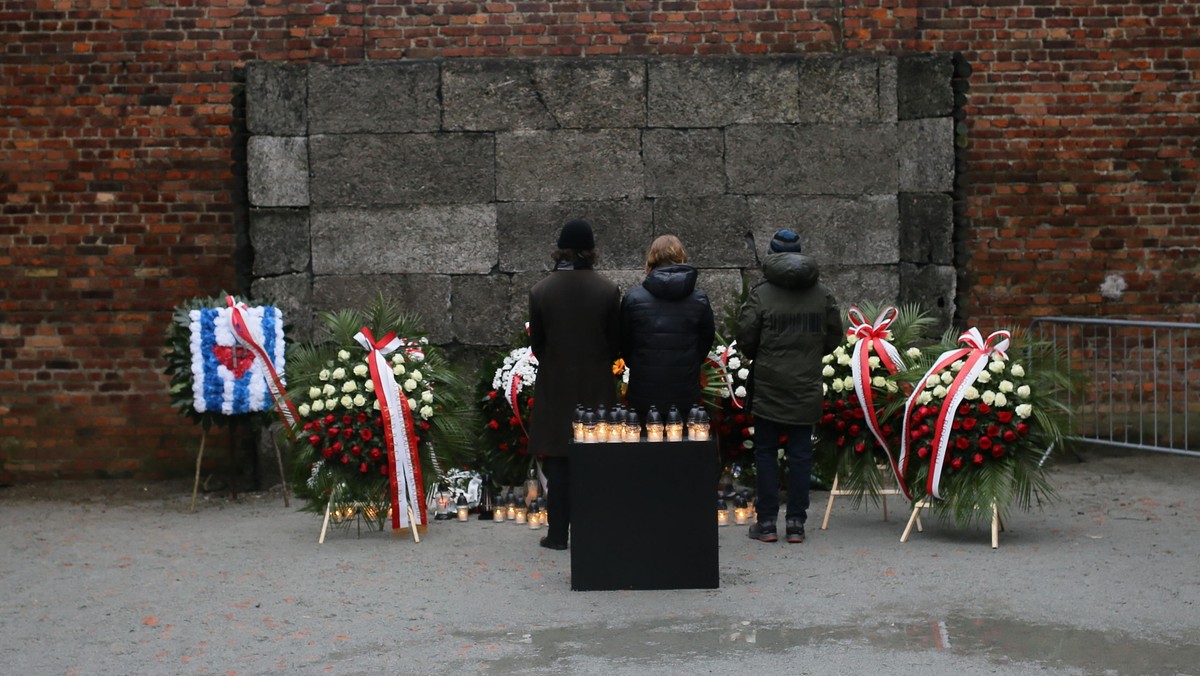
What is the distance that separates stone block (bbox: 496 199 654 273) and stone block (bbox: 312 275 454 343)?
1.97ft

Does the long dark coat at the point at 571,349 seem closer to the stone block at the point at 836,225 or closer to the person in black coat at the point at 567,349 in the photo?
the person in black coat at the point at 567,349

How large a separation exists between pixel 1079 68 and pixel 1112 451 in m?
2.95

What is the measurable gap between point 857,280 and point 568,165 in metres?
2.29

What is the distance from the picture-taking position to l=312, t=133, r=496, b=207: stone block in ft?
36.7

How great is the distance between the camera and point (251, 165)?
36.6 feet

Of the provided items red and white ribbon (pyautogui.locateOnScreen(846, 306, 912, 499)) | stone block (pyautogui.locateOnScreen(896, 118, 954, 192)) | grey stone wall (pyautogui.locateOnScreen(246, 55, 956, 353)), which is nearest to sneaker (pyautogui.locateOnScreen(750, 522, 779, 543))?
red and white ribbon (pyautogui.locateOnScreen(846, 306, 912, 499))

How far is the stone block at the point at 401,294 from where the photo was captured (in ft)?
37.0

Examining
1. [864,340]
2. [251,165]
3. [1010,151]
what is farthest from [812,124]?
[251,165]

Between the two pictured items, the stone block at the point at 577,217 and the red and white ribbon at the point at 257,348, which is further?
the stone block at the point at 577,217

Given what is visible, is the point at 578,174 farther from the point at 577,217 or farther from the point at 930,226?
the point at 930,226

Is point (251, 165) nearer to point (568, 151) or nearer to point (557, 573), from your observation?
point (568, 151)

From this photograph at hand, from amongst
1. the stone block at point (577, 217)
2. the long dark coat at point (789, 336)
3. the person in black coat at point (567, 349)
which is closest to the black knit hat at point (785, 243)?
the long dark coat at point (789, 336)

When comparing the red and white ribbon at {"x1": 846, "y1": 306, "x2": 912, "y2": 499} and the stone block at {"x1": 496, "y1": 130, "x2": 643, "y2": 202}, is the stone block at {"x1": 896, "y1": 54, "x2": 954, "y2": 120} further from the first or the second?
the red and white ribbon at {"x1": 846, "y1": 306, "x2": 912, "y2": 499}

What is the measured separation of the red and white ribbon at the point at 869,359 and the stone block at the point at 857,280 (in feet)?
4.78
